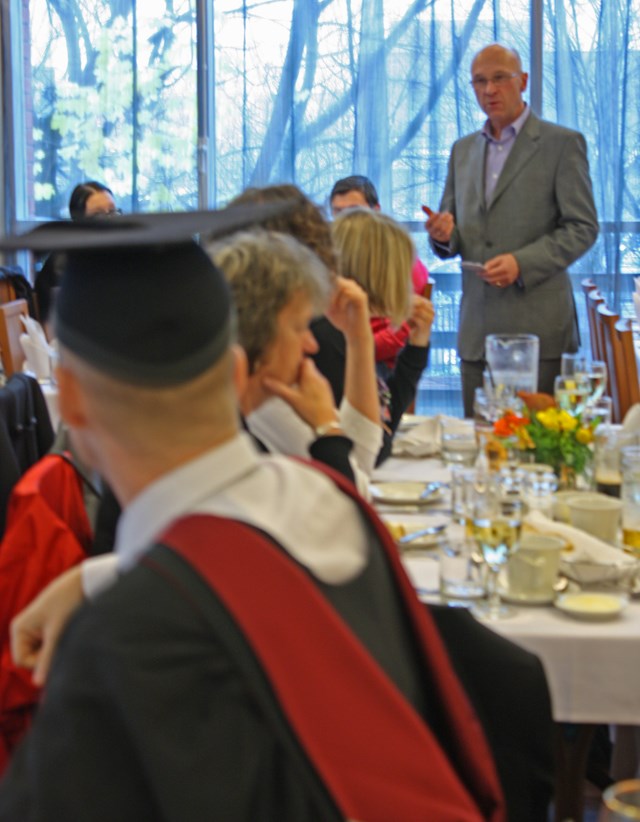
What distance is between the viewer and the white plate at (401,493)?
2.63 metres

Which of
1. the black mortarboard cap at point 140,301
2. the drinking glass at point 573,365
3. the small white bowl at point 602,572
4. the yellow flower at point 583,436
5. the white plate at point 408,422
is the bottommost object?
the white plate at point 408,422

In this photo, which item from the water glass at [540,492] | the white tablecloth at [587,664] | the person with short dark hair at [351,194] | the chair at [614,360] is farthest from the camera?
the person with short dark hair at [351,194]

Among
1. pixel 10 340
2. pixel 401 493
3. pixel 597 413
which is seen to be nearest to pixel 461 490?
pixel 401 493

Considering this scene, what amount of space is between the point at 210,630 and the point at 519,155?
4.18 m

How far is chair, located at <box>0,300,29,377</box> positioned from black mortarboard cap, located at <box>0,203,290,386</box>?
12.8 feet

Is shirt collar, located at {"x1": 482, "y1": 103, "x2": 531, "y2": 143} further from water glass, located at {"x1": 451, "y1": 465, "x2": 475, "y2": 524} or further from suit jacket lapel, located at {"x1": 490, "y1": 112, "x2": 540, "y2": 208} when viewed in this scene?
water glass, located at {"x1": 451, "y1": 465, "x2": 475, "y2": 524}

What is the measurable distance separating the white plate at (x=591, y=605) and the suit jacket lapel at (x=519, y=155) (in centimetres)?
310

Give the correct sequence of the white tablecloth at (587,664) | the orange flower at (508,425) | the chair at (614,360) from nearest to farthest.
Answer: the white tablecloth at (587,664) → the orange flower at (508,425) → the chair at (614,360)

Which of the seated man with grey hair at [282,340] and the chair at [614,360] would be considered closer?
the seated man with grey hair at [282,340]

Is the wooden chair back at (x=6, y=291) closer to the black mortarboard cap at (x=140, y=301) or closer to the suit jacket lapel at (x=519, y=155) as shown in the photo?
the suit jacket lapel at (x=519, y=155)

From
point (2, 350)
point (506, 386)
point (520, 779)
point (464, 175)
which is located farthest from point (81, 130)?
point (520, 779)

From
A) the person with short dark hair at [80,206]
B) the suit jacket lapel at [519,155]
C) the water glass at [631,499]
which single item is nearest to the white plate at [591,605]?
the water glass at [631,499]

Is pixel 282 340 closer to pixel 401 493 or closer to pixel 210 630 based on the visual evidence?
pixel 401 493

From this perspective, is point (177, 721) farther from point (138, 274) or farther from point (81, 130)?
point (81, 130)
